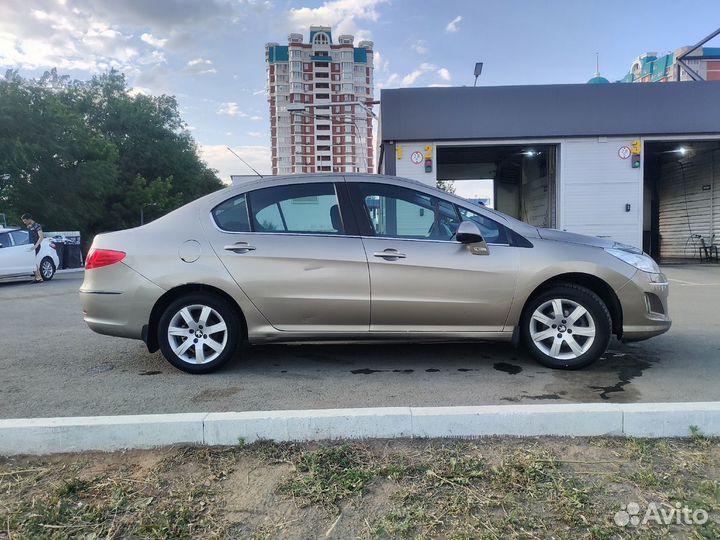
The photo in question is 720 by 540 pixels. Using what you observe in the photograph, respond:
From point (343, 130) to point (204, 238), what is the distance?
128218 mm

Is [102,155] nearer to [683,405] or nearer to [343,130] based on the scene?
[683,405]

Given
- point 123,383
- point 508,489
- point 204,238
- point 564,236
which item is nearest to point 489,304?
point 564,236

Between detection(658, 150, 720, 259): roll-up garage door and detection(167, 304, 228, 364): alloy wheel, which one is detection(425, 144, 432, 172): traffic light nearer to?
detection(658, 150, 720, 259): roll-up garage door

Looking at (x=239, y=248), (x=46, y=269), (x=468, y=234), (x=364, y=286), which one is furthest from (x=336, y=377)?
(x=46, y=269)

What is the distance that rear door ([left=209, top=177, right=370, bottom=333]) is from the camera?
4199 millimetres

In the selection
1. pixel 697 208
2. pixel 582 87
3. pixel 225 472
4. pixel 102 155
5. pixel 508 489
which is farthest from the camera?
pixel 102 155

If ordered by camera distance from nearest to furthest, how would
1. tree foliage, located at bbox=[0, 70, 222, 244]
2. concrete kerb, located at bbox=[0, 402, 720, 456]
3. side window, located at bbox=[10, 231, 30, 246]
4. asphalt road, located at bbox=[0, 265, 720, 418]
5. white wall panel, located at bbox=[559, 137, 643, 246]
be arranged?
concrete kerb, located at bbox=[0, 402, 720, 456] < asphalt road, located at bbox=[0, 265, 720, 418] < side window, located at bbox=[10, 231, 30, 246] < white wall panel, located at bbox=[559, 137, 643, 246] < tree foliage, located at bbox=[0, 70, 222, 244]

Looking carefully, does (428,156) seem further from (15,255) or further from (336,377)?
(336,377)

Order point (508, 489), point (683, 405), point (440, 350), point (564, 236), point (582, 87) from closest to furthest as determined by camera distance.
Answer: point (508, 489)
point (683, 405)
point (564, 236)
point (440, 350)
point (582, 87)

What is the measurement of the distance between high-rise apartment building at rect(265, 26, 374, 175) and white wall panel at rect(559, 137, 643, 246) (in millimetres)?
111169

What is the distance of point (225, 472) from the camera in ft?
8.48

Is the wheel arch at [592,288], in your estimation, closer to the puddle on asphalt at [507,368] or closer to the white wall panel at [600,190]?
the puddle on asphalt at [507,368]

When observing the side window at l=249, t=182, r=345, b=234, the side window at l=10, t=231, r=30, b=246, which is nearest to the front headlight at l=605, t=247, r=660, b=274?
the side window at l=249, t=182, r=345, b=234

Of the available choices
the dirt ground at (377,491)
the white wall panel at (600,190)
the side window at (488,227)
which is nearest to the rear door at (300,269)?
the side window at (488,227)
